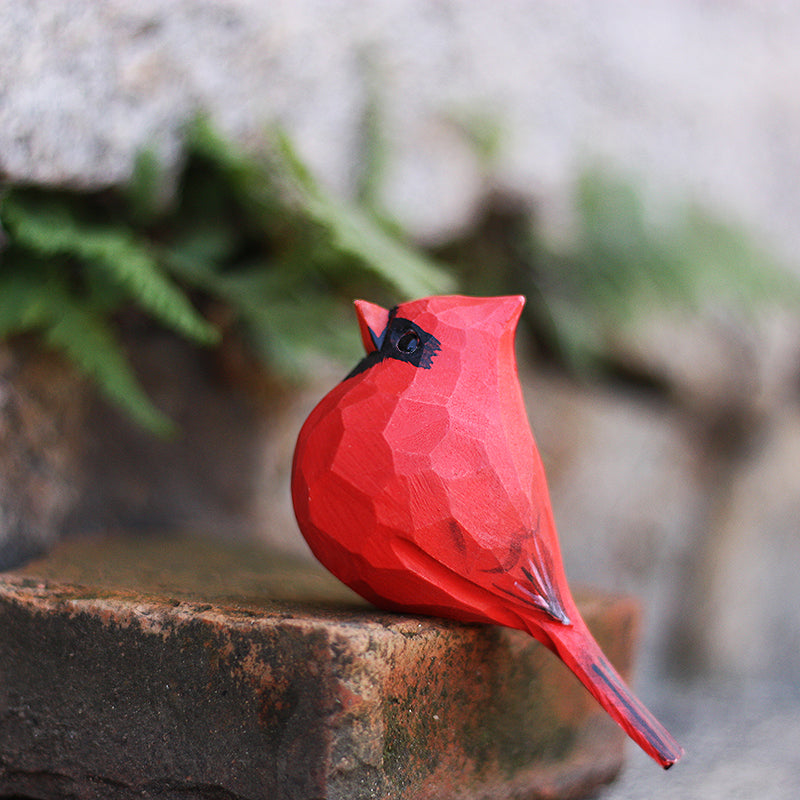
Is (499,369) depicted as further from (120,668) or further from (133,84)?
(133,84)

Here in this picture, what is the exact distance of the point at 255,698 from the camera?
1.24 meters

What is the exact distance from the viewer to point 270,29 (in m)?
2.26

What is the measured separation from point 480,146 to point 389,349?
1556mm

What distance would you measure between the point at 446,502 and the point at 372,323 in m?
0.36

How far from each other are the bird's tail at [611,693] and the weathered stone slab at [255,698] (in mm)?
195

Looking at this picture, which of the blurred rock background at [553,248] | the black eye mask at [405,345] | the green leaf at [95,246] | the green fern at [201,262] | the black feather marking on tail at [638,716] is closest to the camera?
the black feather marking on tail at [638,716]

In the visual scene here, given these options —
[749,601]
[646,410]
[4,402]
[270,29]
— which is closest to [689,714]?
[749,601]

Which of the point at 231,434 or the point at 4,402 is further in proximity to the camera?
the point at 231,434

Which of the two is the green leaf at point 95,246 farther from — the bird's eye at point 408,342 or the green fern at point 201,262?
the bird's eye at point 408,342

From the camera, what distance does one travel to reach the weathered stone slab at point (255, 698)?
1.21 m

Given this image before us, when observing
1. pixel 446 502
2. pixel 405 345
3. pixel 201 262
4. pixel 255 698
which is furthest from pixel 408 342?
pixel 201 262

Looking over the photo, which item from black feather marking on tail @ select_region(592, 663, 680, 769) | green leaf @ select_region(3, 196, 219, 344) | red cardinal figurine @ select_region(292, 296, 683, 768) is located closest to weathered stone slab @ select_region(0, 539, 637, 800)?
red cardinal figurine @ select_region(292, 296, 683, 768)

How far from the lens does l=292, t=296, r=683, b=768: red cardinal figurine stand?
4.05 feet

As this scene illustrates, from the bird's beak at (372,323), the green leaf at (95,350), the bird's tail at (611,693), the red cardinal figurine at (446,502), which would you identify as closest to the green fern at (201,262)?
Answer: the green leaf at (95,350)
